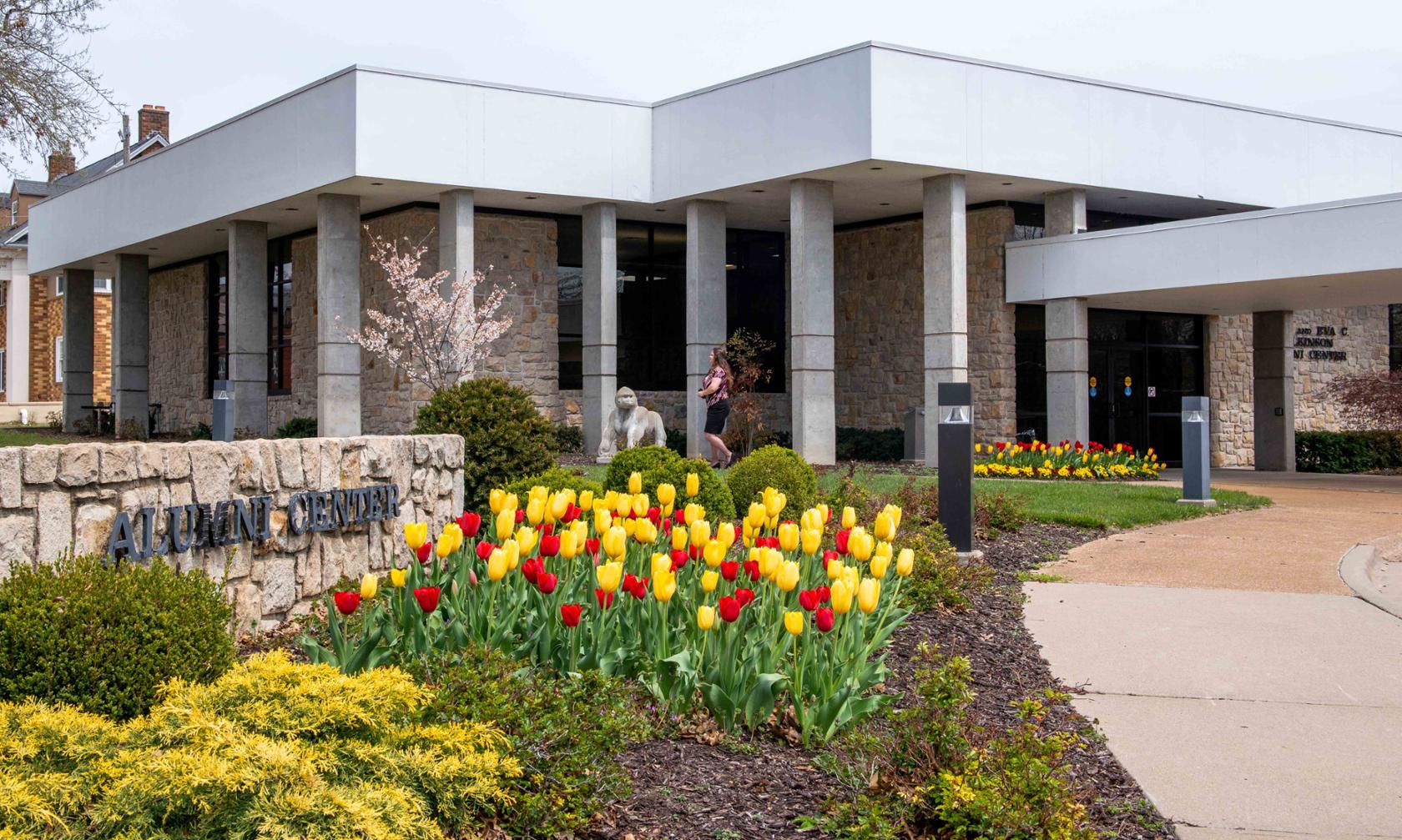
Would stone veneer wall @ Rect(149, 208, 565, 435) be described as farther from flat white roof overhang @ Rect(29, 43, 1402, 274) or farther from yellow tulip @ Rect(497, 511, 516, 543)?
yellow tulip @ Rect(497, 511, 516, 543)

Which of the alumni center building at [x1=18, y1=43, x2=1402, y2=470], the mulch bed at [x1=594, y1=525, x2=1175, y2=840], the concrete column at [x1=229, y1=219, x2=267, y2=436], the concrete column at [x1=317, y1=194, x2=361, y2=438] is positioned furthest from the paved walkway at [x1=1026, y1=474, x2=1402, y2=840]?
the concrete column at [x1=229, y1=219, x2=267, y2=436]

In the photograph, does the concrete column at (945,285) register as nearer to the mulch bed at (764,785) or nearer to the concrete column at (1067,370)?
the concrete column at (1067,370)

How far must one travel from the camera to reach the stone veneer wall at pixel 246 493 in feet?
19.9

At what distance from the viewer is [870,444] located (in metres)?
25.5

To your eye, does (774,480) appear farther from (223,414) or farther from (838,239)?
(838,239)

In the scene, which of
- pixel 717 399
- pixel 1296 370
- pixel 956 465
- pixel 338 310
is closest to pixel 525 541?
pixel 956 465

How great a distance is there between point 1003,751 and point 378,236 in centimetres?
2239

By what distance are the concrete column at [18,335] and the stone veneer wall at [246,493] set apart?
46189 millimetres

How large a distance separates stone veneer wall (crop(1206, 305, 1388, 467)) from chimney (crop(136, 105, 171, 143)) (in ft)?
126

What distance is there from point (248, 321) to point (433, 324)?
558 centimetres

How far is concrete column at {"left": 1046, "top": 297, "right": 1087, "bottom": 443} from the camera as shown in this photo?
2259cm

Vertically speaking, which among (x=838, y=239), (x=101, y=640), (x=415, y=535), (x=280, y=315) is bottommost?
(x=101, y=640)

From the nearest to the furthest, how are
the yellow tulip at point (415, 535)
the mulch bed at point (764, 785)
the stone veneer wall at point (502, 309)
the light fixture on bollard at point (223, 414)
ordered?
the mulch bed at point (764, 785) → the yellow tulip at point (415, 535) → the light fixture on bollard at point (223, 414) → the stone veneer wall at point (502, 309)

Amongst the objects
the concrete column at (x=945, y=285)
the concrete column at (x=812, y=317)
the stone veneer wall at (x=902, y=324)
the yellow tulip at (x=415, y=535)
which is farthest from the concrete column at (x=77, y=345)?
the yellow tulip at (x=415, y=535)
